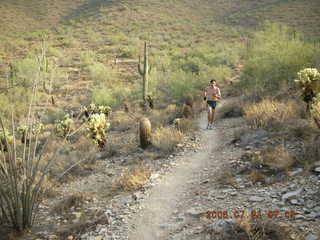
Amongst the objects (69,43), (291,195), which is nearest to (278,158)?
(291,195)

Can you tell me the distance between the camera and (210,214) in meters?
4.89

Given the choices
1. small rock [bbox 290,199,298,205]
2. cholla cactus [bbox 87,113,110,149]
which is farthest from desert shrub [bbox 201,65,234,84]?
small rock [bbox 290,199,298,205]

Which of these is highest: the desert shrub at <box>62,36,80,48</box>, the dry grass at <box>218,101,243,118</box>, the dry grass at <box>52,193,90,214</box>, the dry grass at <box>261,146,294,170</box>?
the desert shrub at <box>62,36,80,48</box>

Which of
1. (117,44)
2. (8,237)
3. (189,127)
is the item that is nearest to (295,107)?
(189,127)

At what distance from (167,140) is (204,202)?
3455 millimetres

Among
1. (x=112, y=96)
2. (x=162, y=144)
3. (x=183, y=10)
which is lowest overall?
(x=112, y=96)

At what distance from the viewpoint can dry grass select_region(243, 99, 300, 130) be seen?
25.8ft

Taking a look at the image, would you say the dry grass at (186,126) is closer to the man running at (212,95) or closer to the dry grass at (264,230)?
the man running at (212,95)

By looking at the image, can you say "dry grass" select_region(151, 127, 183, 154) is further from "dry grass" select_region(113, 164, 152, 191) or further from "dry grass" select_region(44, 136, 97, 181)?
"dry grass" select_region(44, 136, 97, 181)

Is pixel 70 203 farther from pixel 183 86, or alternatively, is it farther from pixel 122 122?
pixel 183 86

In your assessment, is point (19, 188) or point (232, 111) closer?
point (19, 188)

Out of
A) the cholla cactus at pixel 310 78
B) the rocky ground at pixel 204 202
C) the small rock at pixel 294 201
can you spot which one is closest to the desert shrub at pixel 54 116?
the rocky ground at pixel 204 202
